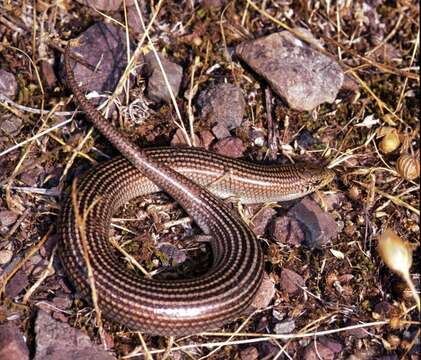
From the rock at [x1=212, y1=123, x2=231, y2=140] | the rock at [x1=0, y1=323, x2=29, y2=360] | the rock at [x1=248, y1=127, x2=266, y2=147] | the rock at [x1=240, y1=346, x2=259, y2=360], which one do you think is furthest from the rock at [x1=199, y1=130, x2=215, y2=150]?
the rock at [x1=0, y1=323, x2=29, y2=360]

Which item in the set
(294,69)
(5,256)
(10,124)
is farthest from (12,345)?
(294,69)

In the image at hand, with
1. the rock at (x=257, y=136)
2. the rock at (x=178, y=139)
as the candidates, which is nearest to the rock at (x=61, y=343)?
the rock at (x=178, y=139)

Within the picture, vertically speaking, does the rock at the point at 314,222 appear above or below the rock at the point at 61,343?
above

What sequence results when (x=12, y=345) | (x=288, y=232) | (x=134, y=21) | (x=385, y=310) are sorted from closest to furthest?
(x=12, y=345) < (x=385, y=310) < (x=288, y=232) < (x=134, y=21)

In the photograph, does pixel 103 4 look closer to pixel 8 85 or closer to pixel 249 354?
pixel 8 85

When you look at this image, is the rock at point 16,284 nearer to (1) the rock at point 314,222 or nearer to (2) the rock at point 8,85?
(2) the rock at point 8,85

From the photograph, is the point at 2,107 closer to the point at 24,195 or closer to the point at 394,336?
the point at 24,195
